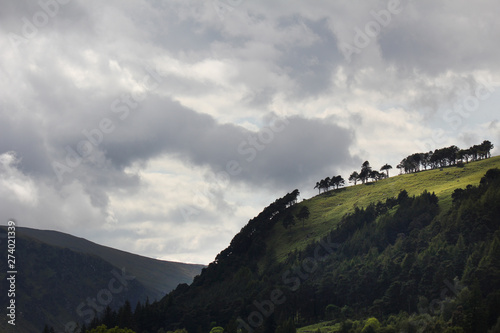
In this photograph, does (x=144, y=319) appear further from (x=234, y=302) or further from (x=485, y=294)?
(x=485, y=294)

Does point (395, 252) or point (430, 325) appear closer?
point (430, 325)

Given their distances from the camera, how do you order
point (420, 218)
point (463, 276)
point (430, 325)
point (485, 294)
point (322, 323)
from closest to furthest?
point (430, 325)
point (485, 294)
point (463, 276)
point (322, 323)
point (420, 218)

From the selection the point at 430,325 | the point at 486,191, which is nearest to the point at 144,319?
the point at 430,325

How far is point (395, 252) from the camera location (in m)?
177

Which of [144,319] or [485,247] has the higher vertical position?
[485,247]

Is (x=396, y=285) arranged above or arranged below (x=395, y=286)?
above

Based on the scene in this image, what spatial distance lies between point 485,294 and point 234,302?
92.8 m

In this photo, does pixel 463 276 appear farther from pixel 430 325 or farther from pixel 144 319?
pixel 144 319

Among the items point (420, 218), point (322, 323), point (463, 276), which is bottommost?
point (322, 323)

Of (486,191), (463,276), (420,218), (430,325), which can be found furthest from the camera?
(420,218)

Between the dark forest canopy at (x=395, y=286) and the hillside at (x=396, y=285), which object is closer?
the dark forest canopy at (x=395, y=286)

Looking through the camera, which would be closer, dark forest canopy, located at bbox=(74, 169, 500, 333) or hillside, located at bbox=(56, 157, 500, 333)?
dark forest canopy, located at bbox=(74, 169, 500, 333)

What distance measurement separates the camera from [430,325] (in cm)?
11944

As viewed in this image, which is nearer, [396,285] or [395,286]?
[395,286]
